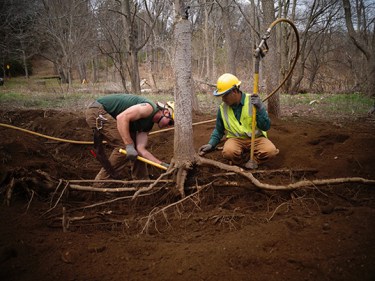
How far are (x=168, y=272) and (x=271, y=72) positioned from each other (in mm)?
4344

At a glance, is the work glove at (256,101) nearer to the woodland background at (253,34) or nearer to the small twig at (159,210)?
the small twig at (159,210)

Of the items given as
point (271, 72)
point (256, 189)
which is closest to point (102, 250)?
point (256, 189)

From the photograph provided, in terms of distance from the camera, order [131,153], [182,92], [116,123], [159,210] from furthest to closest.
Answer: [116,123]
[131,153]
[182,92]
[159,210]

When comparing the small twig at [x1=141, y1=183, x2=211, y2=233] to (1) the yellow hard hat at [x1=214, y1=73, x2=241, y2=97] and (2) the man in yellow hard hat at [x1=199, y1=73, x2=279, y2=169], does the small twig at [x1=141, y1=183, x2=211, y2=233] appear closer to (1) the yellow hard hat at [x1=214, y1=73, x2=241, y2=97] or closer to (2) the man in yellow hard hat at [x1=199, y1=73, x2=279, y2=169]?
(2) the man in yellow hard hat at [x1=199, y1=73, x2=279, y2=169]

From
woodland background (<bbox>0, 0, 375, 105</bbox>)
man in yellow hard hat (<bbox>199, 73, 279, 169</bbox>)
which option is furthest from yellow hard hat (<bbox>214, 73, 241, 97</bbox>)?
woodland background (<bbox>0, 0, 375, 105</bbox>)

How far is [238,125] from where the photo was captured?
132 inches

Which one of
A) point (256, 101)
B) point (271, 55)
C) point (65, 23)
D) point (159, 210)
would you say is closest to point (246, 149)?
point (256, 101)

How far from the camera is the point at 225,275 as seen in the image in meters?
1.58

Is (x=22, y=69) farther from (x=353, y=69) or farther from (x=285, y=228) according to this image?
(x=285, y=228)

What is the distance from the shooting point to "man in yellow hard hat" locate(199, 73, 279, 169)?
307 centimetres

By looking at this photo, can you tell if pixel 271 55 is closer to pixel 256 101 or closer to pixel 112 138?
pixel 256 101

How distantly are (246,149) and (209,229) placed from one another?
1.66m

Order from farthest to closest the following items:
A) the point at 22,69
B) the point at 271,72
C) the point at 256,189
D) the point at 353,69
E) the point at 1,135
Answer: the point at 22,69 → the point at 353,69 → the point at 271,72 → the point at 1,135 → the point at 256,189

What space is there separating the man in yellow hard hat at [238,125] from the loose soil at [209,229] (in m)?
0.30
